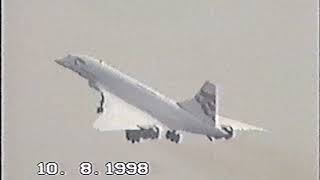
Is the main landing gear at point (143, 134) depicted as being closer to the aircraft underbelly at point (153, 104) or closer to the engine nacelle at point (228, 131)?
the aircraft underbelly at point (153, 104)

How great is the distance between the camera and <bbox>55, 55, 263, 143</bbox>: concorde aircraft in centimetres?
101

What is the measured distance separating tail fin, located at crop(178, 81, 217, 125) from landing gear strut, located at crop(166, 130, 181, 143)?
0.06 metres

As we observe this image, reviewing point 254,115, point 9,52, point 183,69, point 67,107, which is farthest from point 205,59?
point 9,52

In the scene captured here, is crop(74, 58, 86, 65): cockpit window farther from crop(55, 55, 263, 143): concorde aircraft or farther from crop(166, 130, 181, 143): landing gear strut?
crop(166, 130, 181, 143): landing gear strut

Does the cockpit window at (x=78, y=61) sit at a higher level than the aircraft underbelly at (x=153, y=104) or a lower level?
higher

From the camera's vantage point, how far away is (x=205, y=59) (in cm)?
102

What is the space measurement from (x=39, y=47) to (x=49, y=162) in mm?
245

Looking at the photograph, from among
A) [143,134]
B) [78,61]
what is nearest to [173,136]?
[143,134]

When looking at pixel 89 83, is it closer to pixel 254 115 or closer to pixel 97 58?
pixel 97 58

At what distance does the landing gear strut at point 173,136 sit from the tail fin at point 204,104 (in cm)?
6

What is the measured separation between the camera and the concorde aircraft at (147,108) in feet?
3.31

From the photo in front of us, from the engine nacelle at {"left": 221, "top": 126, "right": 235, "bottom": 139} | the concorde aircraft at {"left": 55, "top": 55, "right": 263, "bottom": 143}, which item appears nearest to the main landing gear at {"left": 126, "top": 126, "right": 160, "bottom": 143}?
the concorde aircraft at {"left": 55, "top": 55, "right": 263, "bottom": 143}

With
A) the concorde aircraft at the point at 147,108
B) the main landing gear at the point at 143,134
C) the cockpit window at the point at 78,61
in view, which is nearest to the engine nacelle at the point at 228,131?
the concorde aircraft at the point at 147,108

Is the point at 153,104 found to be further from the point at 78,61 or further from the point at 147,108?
the point at 78,61
